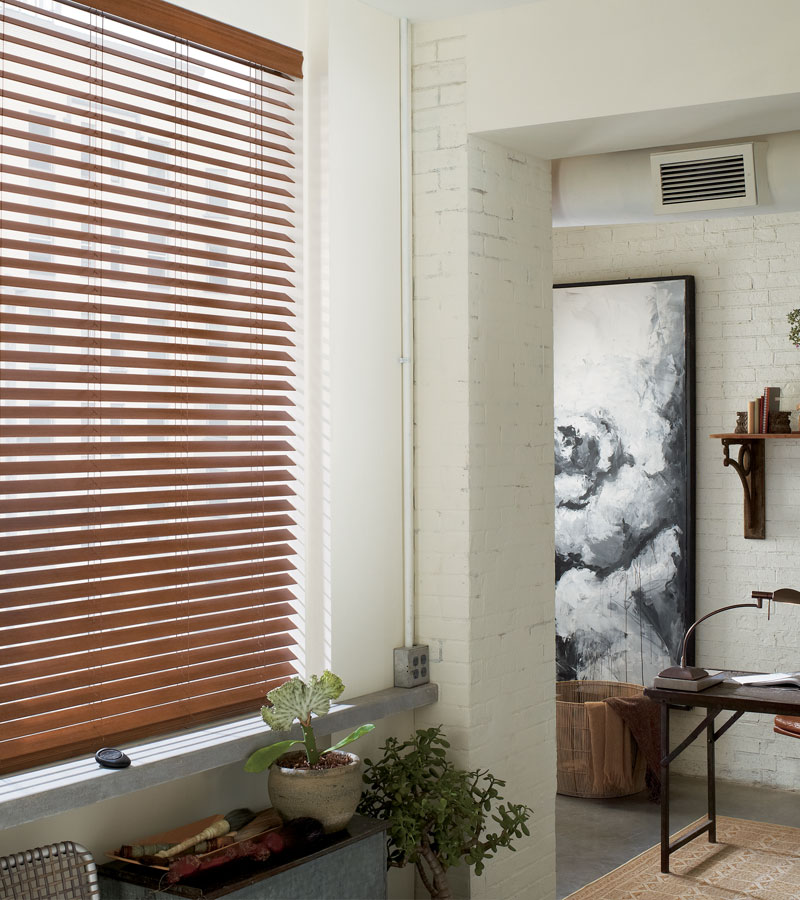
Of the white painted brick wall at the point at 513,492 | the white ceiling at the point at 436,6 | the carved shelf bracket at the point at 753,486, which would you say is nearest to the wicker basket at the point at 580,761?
the carved shelf bracket at the point at 753,486

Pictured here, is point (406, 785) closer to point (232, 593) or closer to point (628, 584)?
point (232, 593)

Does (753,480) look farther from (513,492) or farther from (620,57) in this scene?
(620,57)

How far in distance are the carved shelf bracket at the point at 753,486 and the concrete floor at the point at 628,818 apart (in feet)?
4.17

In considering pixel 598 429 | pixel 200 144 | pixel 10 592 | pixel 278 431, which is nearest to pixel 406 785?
pixel 278 431

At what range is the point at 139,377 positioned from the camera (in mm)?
2844

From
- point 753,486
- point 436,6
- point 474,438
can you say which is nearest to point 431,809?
point 474,438

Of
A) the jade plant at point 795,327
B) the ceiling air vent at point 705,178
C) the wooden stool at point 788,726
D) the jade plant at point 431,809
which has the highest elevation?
the ceiling air vent at point 705,178

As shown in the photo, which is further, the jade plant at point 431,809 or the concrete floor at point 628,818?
the concrete floor at point 628,818

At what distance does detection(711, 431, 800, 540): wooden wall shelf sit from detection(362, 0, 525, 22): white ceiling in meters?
2.58

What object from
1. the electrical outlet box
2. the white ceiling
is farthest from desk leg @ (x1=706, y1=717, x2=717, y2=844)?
the white ceiling

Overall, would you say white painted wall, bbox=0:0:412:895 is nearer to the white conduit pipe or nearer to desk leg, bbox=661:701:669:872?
the white conduit pipe

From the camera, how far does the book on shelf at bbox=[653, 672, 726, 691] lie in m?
4.37

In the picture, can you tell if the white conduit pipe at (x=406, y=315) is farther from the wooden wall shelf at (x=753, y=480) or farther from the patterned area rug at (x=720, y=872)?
the wooden wall shelf at (x=753, y=480)

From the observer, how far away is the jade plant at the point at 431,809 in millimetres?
3205
